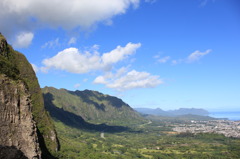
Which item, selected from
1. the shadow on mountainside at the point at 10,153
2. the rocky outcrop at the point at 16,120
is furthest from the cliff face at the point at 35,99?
the shadow on mountainside at the point at 10,153

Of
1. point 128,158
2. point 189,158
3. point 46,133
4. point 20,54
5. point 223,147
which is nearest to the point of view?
point 46,133

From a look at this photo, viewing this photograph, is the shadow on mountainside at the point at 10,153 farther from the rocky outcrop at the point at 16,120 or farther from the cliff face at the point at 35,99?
the cliff face at the point at 35,99

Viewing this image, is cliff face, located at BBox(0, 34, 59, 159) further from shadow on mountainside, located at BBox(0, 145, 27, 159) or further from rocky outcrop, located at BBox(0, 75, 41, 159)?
shadow on mountainside, located at BBox(0, 145, 27, 159)

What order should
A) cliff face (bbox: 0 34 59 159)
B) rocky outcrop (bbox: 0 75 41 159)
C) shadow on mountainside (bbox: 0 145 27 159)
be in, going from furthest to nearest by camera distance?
cliff face (bbox: 0 34 59 159)
rocky outcrop (bbox: 0 75 41 159)
shadow on mountainside (bbox: 0 145 27 159)

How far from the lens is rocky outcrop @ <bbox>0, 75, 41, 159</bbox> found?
156ft

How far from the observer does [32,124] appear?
53.2 m

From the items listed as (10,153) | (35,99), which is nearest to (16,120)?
(10,153)

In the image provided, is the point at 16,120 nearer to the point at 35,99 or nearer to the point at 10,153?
the point at 10,153

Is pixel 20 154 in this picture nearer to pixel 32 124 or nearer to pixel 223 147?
pixel 32 124

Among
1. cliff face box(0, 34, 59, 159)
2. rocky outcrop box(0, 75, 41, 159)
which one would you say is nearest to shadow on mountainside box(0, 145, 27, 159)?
rocky outcrop box(0, 75, 41, 159)

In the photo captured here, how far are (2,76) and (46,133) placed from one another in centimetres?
5892

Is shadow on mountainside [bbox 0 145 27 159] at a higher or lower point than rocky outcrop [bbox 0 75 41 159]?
lower

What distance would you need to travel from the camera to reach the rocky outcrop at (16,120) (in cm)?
4753

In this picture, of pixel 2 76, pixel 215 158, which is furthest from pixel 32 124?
pixel 215 158
